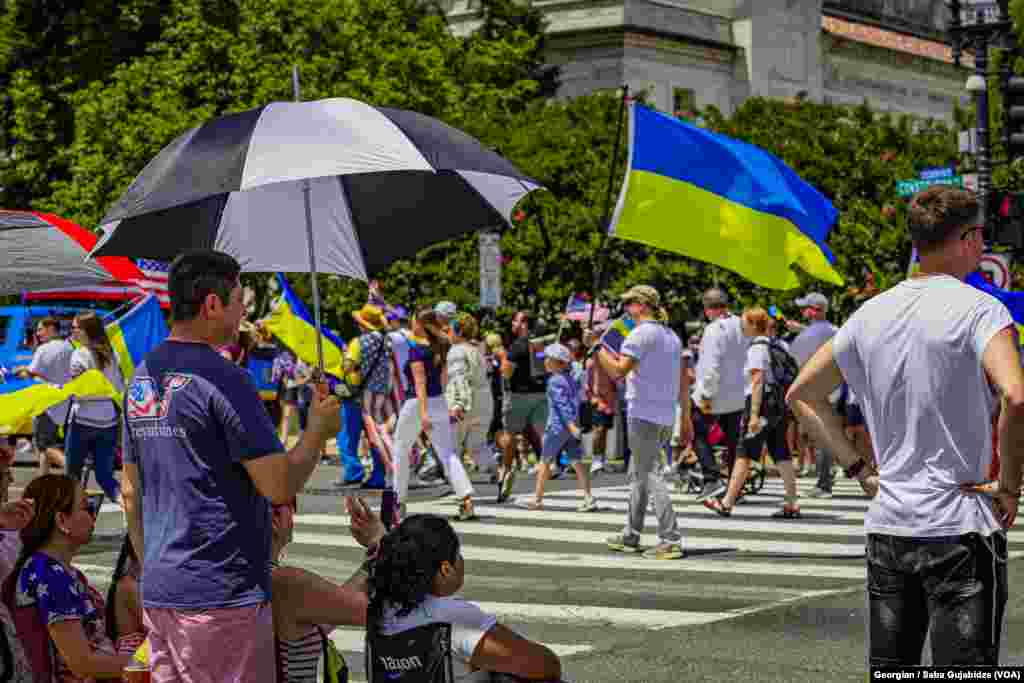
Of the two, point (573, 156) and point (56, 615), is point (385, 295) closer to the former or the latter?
point (573, 156)

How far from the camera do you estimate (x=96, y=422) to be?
14.7 meters

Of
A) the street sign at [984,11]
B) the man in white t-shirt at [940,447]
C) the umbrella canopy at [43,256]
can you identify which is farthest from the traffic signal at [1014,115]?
the man in white t-shirt at [940,447]

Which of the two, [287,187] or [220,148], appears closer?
[220,148]

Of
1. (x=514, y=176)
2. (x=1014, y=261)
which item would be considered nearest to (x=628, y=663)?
(x=514, y=176)

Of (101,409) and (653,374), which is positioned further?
(101,409)

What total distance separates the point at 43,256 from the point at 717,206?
6.19 metres

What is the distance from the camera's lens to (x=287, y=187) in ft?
27.0

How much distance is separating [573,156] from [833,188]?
709cm

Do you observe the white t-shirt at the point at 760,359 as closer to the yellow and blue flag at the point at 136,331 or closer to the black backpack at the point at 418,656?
the yellow and blue flag at the point at 136,331

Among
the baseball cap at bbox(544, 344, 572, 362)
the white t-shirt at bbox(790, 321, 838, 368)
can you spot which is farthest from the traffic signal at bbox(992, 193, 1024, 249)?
the baseball cap at bbox(544, 344, 572, 362)

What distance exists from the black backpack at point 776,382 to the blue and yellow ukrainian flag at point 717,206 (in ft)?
8.50

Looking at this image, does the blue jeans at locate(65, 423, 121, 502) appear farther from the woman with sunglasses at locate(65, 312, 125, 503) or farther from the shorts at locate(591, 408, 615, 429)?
the shorts at locate(591, 408, 615, 429)

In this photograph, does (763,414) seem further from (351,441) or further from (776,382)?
(351,441)

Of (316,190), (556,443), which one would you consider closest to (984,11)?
(556,443)
